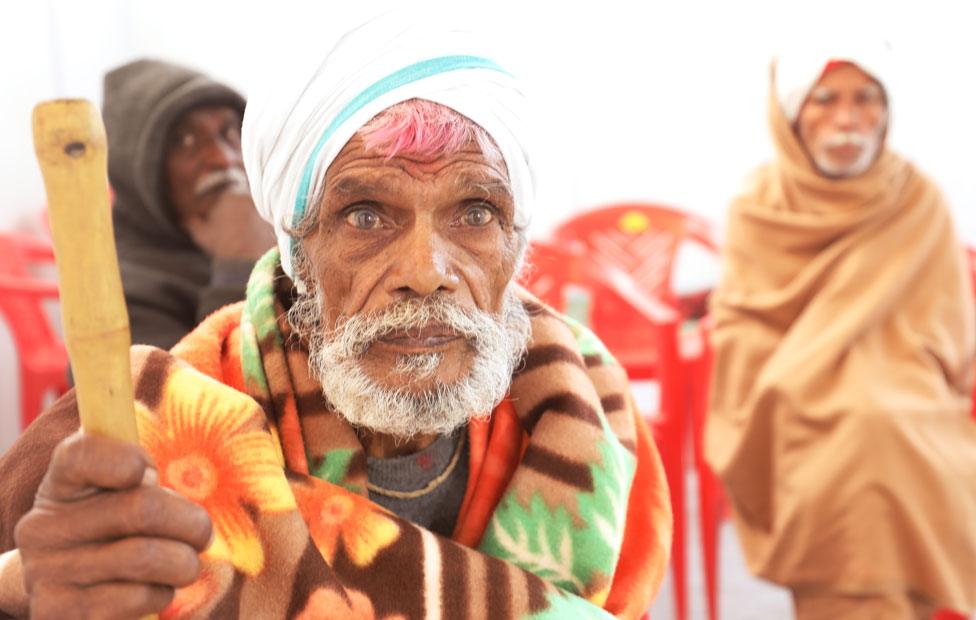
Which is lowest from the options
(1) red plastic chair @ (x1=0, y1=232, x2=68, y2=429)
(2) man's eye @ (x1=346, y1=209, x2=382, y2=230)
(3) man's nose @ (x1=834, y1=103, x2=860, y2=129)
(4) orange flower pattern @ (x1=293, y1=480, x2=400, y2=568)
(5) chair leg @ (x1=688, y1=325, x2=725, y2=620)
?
(5) chair leg @ (x1=688, y1=325, x2=725, y2=620)

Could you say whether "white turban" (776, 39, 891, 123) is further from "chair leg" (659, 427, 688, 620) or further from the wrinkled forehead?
"chair leg" (659, 427, 688, 620)

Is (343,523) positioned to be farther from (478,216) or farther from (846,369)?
(846,369)

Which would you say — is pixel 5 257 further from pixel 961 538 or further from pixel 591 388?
pixel 961 538

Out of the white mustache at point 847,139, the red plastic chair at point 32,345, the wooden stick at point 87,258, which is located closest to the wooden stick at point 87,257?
the wooden stick at point 87,258

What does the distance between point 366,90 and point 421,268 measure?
18 cm

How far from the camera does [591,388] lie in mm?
1234

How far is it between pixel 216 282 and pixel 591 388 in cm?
98

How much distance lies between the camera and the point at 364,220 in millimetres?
1067

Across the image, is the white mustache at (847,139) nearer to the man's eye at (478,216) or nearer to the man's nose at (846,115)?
the man's nose at (846,115)

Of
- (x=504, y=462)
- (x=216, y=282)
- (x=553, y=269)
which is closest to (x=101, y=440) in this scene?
(x=504, y=462)

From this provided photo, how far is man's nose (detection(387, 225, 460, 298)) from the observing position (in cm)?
102

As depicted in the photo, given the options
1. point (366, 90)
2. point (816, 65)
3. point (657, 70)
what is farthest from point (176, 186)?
point (657, 70)

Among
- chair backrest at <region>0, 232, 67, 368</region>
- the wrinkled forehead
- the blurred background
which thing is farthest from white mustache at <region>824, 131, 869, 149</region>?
chair backrest at <region>0, 232, 67, 368</region>

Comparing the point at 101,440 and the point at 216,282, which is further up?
the point at 101,440
